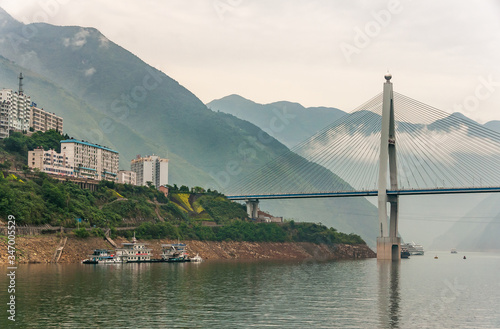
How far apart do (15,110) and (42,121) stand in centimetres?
1759

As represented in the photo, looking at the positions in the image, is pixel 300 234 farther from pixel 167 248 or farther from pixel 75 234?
pixel 75 234

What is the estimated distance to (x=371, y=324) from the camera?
1780 inches

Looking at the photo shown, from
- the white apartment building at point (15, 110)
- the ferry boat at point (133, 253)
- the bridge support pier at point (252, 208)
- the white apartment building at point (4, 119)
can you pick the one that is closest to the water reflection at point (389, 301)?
the ferry boat at point (133, 253)

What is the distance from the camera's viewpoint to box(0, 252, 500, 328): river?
45.3 metres

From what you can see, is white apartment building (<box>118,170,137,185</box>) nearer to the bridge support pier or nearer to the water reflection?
the bridge support pier

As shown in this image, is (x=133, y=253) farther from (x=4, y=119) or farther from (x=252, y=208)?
(x=252, y=208)

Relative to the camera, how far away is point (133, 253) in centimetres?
11188

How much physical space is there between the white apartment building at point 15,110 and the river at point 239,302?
82304mm

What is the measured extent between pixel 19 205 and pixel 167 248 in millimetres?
31477

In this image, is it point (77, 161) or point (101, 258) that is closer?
point (101, 258)

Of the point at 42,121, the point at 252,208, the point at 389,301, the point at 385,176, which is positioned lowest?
the point at 389,301

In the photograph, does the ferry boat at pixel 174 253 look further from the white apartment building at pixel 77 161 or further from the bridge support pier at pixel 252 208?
the bridge support pier at pixel 252 208

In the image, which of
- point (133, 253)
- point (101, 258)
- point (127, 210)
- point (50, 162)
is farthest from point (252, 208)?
point (101, 258)

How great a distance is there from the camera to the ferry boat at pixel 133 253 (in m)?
110
